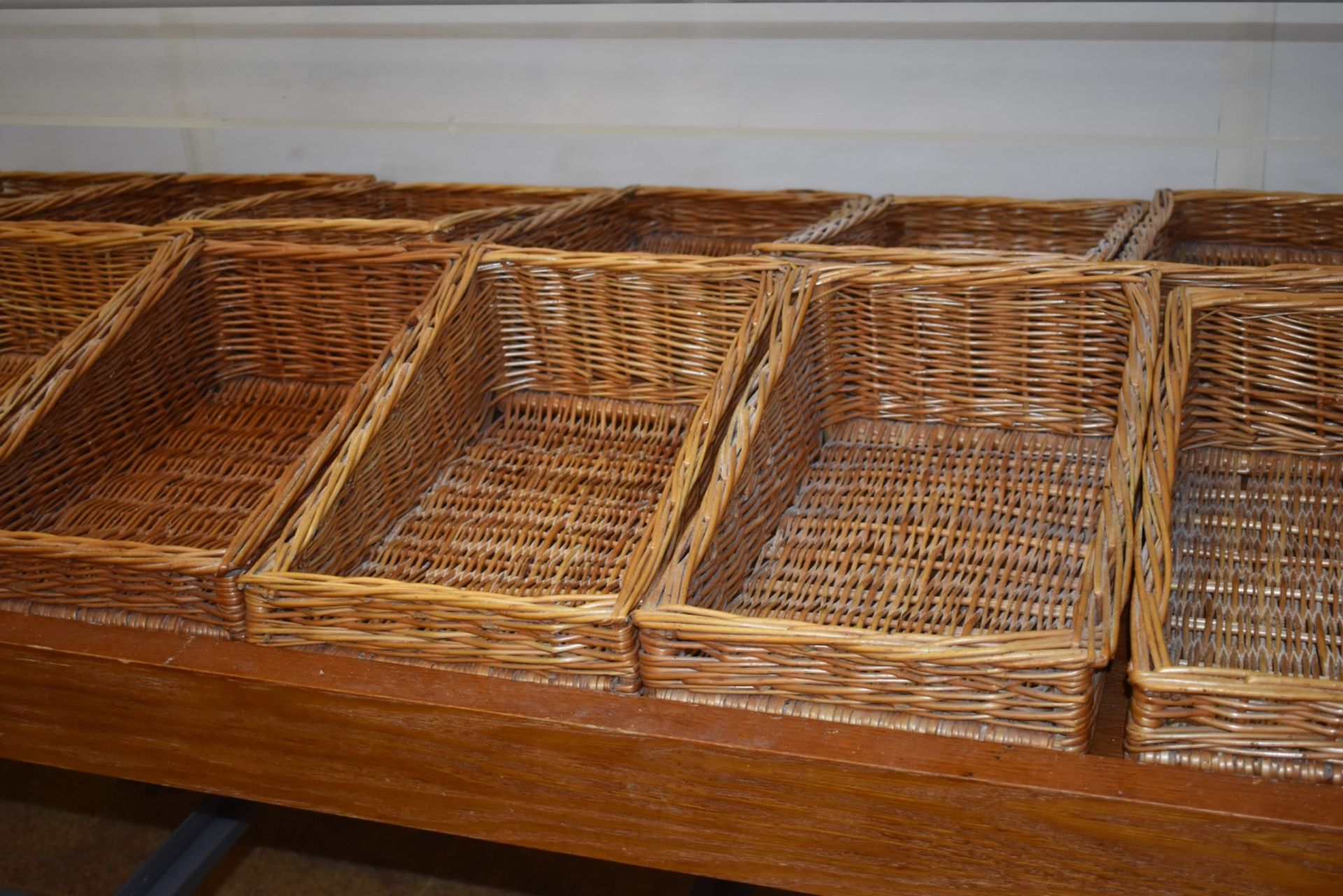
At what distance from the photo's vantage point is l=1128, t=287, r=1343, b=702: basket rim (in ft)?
2.93

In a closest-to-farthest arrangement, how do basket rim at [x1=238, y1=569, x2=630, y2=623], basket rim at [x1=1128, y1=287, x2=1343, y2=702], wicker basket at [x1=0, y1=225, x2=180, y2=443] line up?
1. basket rim at [x1=1128, y1=287, x2=1343, y2=702]
2. basket rim at [x1=238, y1=569, x2=630, y2=623]
3. wicker basket at [x1=0, y1=225, x2=180, y2=443]

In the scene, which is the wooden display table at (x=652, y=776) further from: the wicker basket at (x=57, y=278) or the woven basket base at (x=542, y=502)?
the wicker basket at (x=57, y=278)

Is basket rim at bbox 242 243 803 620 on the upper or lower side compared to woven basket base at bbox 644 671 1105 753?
upper

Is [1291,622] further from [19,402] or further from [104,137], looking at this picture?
[104,137]

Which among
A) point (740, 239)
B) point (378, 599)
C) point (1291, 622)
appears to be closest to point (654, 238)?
point (740, 239)

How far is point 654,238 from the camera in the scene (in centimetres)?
214

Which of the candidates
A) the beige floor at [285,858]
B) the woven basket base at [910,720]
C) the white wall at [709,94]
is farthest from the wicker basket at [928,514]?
the beige floor at [285,858]

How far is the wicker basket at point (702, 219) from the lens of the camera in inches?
79.8

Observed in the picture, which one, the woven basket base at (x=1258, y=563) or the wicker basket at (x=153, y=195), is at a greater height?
the wicker basket at (x=153, y=195)

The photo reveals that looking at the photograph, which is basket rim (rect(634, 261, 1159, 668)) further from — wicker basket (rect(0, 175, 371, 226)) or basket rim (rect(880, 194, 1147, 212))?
wicker basket (rect(0, 175, 371, 226))

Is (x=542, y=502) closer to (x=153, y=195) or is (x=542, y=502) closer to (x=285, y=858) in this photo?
(x=285, y=858)

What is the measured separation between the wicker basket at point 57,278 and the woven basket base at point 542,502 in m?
0.52

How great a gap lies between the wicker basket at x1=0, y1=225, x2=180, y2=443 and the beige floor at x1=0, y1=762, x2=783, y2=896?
2.64 ft

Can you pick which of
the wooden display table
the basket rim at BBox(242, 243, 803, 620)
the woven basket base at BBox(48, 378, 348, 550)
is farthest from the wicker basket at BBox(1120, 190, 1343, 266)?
the woven basket base at BBox(48, 378, 348, 550)
